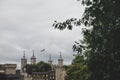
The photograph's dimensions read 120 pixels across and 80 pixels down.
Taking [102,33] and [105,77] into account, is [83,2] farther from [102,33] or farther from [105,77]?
[105,77]

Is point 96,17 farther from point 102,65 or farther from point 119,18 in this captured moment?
point 102,65

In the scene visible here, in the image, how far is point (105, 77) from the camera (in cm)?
2722

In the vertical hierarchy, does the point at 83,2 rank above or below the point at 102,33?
above

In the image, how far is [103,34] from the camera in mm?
22438

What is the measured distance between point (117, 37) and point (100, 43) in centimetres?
214

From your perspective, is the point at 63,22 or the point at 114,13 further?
the point at 63,22

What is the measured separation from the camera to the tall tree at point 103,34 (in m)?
20.7

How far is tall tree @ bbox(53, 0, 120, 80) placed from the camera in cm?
2072

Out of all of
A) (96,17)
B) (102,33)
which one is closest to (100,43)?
(102,33)

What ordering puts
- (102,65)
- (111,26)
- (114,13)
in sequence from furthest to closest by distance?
(102,65) < (111,26) < (114,13)

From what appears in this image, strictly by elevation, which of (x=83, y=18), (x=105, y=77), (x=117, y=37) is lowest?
(x=105, y=77)

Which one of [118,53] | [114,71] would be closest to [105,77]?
[114,71]

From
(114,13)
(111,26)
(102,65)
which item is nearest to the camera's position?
(114,13)

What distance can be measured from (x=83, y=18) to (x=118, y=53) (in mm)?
3142
